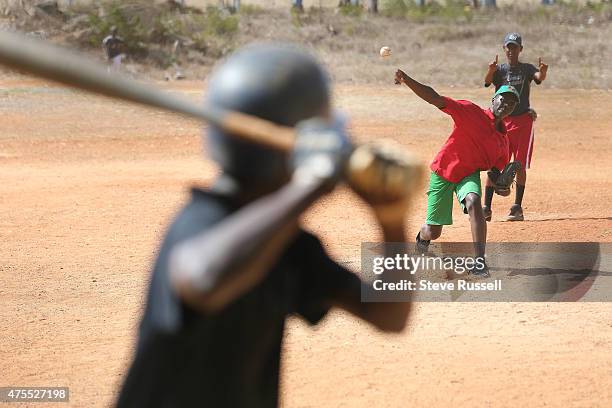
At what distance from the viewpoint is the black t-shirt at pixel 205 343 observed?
87.7 inches

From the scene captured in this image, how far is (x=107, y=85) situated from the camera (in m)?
1.99

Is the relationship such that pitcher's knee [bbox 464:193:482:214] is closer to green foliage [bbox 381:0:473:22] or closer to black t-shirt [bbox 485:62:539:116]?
black t-shirt [bbox 485:62:539:116]

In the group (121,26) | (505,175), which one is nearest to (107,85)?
(505,175)

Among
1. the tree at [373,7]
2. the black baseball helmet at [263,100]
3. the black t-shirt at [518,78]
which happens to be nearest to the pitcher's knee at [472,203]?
the black t-shirt at [518,78]

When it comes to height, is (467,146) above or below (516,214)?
above

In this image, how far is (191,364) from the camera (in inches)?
91.0

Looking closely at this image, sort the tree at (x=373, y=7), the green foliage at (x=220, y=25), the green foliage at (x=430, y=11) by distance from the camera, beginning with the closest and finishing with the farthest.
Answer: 1. the green foliage at (x=220, y=25)
2. the green foliage at (x=430, y=11)
3. the tree at (x=373, y=7)

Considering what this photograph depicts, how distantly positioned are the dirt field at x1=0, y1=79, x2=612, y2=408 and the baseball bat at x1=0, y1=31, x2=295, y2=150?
418 cm

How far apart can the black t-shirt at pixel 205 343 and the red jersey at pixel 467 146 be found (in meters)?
6.45

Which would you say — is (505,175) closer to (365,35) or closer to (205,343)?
(205,343)

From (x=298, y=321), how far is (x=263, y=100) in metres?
5.49

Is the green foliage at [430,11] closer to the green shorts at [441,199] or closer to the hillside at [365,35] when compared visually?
the hillside at [365,35]

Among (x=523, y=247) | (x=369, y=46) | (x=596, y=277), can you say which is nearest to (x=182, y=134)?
(x=523, y=247)

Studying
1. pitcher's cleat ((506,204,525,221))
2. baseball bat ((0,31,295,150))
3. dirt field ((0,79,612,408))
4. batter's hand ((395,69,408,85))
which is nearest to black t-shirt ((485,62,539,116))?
pitcher's cleat ((506,204,525,221))
